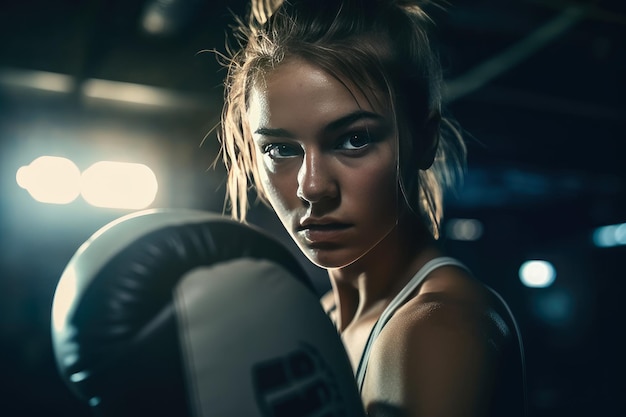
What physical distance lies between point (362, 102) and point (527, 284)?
805 cm

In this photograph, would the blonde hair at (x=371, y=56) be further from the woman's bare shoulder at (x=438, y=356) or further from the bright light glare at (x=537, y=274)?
the bright light glare at (x=537, y=274)

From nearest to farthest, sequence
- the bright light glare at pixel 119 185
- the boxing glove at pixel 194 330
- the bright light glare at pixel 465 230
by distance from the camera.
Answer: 1. the boxing glove at pixel 194 330
2. the bright light glare at pixel 119 185
3. the bright light glare at pixel 465 230

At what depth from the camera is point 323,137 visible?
0.74 metres

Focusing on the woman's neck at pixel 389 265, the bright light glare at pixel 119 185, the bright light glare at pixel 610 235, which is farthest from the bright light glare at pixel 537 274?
the woman's neck at pixel 389 265

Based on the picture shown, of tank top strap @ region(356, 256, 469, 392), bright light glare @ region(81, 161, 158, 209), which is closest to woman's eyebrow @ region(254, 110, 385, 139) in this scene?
tank top strap @ region(356, 256, 469, 392)

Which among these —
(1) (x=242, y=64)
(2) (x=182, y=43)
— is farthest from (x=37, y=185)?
(1) (x=242, y=64)

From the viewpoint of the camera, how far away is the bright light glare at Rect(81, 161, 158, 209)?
455 centimetres

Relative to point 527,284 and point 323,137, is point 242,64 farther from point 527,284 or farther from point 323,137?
point 527,284

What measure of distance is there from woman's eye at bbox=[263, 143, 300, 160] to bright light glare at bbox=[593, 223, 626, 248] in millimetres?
7184

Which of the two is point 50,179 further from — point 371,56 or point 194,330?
point 194,330

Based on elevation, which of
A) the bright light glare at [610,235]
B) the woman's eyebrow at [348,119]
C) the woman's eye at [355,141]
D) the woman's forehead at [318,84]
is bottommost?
the bright light glare at [610,235]

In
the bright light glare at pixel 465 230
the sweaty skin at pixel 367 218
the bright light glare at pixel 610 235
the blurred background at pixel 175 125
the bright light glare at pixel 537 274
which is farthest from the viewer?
the bright light glare at pixel 537 274

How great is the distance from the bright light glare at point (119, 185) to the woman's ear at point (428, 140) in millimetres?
4095

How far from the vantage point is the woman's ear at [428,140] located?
0.90 m
